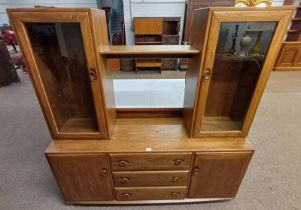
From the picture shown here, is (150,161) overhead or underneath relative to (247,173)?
overhead

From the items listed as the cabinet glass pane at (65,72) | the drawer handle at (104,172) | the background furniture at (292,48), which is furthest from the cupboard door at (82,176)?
the background furniture at (292,48)

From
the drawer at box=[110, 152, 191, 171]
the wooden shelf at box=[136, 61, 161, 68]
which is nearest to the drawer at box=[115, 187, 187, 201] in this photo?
the drawer at box=[110, 152, 191, 171]

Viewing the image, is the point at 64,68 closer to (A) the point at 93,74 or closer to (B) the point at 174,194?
(A) the point at 93,74

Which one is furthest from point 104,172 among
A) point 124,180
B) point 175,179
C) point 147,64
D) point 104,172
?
point 147,64

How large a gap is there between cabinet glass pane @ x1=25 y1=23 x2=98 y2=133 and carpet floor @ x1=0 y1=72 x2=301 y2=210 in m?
0.76

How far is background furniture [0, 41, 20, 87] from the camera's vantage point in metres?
3.48

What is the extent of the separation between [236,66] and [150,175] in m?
1.01

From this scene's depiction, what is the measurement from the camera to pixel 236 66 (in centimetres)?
119

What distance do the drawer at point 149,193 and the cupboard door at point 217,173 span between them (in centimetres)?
11

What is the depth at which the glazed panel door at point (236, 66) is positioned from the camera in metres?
0.88

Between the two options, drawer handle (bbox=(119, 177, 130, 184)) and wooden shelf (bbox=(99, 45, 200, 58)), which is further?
drawer handle (bbox=(119, 177, 130, 184))

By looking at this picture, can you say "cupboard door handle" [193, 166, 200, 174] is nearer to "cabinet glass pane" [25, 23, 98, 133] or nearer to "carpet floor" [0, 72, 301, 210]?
"carpet floor" [0, 72, 301, 210]

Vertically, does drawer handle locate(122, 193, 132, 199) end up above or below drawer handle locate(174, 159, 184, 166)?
below

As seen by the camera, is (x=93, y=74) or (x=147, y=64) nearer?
(x=93, y=74)
